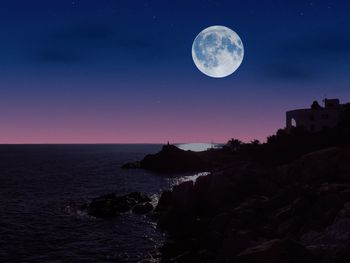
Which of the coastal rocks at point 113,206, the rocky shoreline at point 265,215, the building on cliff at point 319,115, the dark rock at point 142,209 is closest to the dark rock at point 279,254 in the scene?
the rocky shoreline at point 265,215

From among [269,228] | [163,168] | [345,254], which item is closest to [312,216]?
[269,228]

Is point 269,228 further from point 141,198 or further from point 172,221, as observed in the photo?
point 141,198

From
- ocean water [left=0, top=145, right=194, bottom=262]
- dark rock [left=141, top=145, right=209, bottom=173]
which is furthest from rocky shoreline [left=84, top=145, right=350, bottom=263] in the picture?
dark rock [left=141, top=145, right=209, bottom=173]

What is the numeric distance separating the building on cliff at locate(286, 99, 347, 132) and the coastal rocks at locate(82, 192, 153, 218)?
3947 centimetres

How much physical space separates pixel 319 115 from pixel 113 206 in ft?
159

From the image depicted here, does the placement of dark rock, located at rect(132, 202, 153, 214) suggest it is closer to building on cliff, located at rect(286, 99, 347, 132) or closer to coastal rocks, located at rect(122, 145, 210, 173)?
building on cliff, located at rect(286, 99, 347, 132)

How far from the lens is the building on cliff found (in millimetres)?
77463

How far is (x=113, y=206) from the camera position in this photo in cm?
5428

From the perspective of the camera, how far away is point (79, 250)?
3575 cm

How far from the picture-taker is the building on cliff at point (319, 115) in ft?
254

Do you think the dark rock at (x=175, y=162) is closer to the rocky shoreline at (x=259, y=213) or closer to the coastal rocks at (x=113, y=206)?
the rocky shoreline at (x=259, y=213)

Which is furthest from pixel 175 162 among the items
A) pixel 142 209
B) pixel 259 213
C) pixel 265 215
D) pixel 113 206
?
pixel 265 215

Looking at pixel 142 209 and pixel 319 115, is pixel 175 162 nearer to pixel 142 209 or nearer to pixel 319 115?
pixel 319 115

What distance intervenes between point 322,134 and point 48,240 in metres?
49.5
